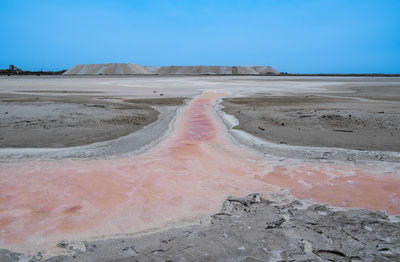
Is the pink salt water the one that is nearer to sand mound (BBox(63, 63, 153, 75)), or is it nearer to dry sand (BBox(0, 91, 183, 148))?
dry sand (BBox(0, 91, 183, 148))

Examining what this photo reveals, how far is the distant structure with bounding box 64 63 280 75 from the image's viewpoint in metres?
97.1

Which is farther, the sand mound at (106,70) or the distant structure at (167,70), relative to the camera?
the distant structure at (167,70)

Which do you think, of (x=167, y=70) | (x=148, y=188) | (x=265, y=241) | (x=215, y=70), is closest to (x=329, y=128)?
(x=148, y=188)

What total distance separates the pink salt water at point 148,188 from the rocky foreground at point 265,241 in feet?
1.14

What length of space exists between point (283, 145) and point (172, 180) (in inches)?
147

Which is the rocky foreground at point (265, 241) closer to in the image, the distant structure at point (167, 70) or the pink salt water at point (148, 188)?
the pink salt water at point (148, 188)

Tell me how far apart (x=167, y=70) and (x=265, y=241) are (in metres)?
115

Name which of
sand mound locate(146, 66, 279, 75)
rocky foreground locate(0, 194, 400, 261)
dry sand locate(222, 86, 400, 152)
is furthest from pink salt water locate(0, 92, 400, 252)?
sand mound locate(146, 66, 279, 75)

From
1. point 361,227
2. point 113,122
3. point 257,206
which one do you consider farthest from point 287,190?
Answer: point 113,122

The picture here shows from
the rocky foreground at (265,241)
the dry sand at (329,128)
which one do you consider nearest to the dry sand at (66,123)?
the dry sand at (329,128)

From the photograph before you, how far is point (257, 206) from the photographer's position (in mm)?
4551

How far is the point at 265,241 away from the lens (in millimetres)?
3545

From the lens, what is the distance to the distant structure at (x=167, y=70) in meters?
97.1

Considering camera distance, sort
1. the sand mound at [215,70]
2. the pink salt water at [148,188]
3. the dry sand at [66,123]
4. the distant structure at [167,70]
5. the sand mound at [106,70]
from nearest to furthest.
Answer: the pink salt water at [148,188] < the dry sand at [66,123] < the sand mound at [106,70] < the distant structure at [167,70] < the sand mound at [215,70]
